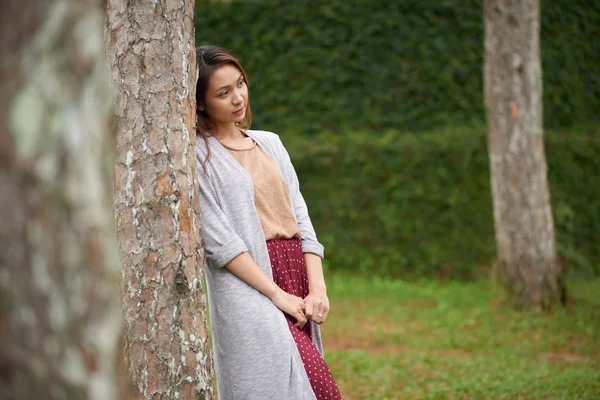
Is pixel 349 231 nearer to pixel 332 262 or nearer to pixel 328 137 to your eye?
pixel 332 262

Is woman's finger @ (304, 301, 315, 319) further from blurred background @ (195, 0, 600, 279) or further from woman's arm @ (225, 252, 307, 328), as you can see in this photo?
blurred background @ (195, 0, 600, 279)

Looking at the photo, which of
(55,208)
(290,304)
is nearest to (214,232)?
(290,304)

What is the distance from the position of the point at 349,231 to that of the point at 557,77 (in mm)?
2919

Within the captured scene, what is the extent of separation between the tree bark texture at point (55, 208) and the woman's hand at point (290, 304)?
1443 millimetres

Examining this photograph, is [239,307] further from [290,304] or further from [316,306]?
[316,306]

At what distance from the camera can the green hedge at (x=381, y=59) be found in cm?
838

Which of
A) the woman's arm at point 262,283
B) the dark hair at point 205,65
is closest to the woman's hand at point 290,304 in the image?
the woman's arm at point 262,283

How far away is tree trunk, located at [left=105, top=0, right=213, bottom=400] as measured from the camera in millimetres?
2535

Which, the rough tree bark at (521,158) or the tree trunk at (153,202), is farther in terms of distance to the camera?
the rough tree bark at (521,158)

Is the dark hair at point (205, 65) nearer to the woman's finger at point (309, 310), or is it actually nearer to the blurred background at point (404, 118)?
the woman's finger at point (309, 310)

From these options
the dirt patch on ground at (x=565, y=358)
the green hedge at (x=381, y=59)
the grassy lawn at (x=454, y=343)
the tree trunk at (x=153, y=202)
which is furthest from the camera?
the green hedge at (x=381, y=59)

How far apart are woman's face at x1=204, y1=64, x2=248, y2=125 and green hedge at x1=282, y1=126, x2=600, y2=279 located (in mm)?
5437

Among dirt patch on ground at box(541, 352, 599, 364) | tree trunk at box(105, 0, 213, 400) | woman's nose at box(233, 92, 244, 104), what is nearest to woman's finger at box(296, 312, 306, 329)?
tree trunk at box(105, 0, 213, 400)

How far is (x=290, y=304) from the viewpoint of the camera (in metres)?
2.76
